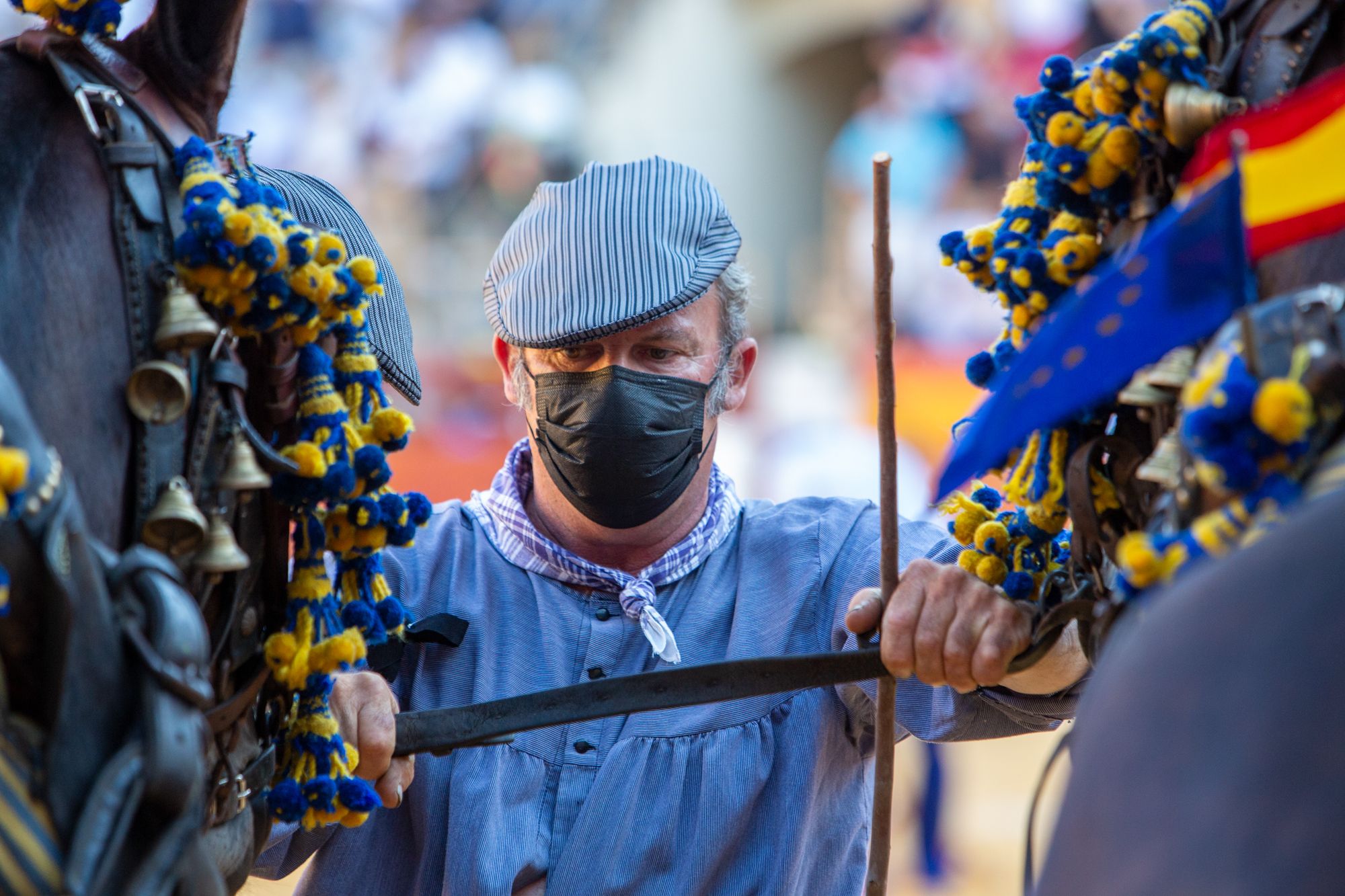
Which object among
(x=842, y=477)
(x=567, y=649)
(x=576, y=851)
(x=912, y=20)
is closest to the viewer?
(x=576, y=851)

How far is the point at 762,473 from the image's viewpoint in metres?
8.94

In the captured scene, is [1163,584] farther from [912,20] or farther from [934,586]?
[912,20]

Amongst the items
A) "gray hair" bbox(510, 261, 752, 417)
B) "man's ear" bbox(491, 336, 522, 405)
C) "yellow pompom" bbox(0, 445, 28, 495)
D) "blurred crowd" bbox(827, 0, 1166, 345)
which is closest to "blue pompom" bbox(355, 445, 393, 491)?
"yellow pompom" bbox(0, 445, 28, 495)

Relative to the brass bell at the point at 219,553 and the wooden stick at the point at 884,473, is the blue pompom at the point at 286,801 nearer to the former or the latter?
the brass bell at the point at 219,553

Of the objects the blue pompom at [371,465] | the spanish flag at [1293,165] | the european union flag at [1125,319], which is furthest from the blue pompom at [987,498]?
the blue pompom at [371,465]

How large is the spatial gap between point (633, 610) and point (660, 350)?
1.53ft

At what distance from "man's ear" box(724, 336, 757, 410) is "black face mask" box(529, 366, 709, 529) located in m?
0.21

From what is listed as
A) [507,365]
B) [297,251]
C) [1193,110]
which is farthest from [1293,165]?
[507,365]

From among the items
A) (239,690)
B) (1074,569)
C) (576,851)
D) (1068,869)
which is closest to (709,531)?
(576,851)

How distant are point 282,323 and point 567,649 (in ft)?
3.49

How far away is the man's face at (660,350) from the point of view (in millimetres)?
2648

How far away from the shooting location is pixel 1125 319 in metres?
1.51

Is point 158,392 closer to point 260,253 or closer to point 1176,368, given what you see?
point 260,253

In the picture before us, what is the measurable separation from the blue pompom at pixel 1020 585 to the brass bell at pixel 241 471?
97 centimetres
